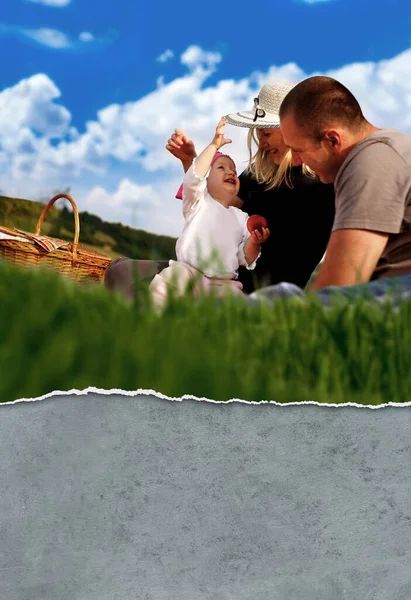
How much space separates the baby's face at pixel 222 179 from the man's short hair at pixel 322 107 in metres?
1.22

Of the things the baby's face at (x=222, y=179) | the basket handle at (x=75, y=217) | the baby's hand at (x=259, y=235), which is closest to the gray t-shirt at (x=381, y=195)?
the baby's hand at (x=259, y=235)

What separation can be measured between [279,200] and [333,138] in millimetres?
1227

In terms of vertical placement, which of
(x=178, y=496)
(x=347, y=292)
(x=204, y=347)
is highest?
(x=347, y=292)

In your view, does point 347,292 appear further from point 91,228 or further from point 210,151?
point 91,228

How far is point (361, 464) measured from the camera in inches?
59.8

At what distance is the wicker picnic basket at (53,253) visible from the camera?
3557mm

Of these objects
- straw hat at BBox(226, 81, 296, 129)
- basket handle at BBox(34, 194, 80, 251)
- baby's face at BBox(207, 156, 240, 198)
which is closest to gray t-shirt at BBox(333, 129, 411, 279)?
straw hat at BBox(226, 81, 296, 129)

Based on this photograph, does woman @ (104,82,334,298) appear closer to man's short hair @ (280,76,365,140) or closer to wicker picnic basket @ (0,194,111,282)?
wicker picnic basket @ (0,194,111,282)

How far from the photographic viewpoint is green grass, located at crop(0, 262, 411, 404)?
4.73 ft

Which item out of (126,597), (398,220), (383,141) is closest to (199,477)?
(126,597)

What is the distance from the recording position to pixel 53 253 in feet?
12.2

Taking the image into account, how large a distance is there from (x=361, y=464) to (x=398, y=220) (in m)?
0.67

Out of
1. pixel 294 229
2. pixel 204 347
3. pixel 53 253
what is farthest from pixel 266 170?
pixel 204 347

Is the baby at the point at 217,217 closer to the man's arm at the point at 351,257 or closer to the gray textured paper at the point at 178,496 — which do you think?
the man's arm at the point at 351,257
